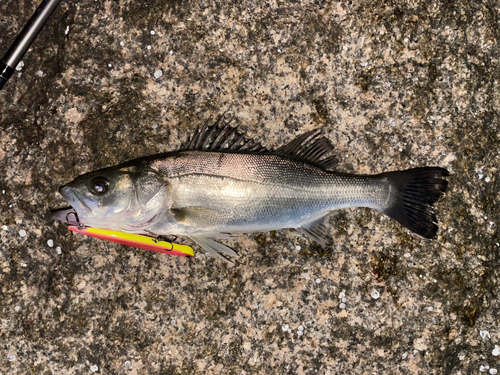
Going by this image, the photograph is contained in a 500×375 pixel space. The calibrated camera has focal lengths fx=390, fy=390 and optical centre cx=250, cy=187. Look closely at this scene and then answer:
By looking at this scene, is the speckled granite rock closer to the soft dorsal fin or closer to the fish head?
the soft dorsal fin

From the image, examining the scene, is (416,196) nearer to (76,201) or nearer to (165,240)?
(165,240)

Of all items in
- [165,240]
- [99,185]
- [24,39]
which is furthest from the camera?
[165,240]

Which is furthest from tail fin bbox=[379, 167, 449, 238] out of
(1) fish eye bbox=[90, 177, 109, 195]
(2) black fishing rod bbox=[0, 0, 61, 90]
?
(2) black fishing rod bbox=[0, 0, 61, 90]

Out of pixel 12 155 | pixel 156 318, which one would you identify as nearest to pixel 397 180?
pixel 156 318

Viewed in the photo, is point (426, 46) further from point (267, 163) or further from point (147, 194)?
point (147, 194)

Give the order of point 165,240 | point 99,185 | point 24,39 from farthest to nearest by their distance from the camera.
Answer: point 165,240
point 24,39
point 99,185

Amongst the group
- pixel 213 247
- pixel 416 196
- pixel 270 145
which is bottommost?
pixel 213 247

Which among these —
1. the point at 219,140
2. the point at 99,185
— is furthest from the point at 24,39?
the point at 219,140
